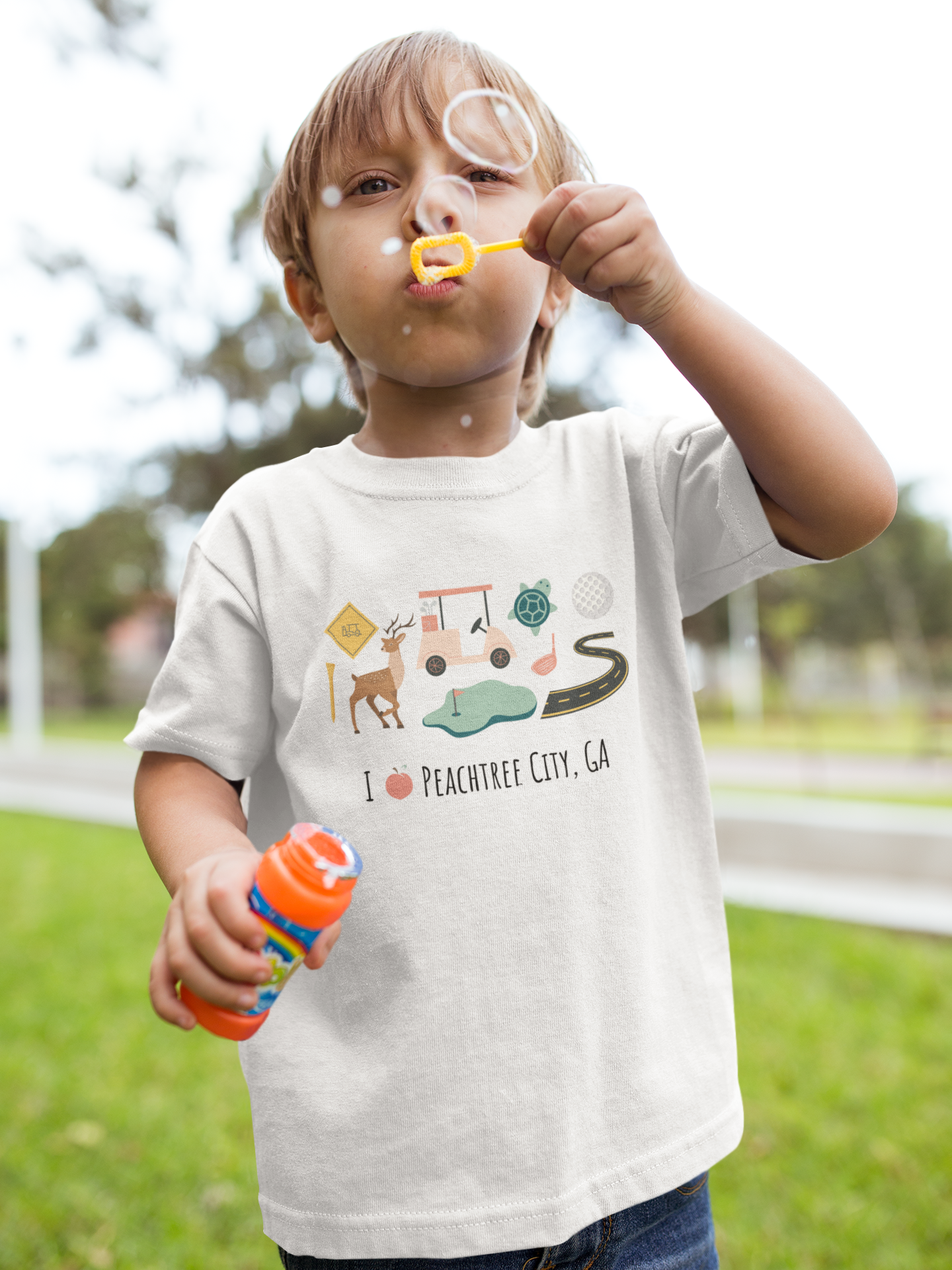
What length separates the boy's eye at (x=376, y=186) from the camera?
75cm

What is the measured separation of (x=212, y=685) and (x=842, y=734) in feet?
33.8

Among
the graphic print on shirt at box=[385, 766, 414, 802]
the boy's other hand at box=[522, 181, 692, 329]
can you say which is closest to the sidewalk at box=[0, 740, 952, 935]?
the graphic print on shirt at box=[385, 766, 414, 802]

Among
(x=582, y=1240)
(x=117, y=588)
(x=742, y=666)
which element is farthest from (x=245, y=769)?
(x=742, y=666)

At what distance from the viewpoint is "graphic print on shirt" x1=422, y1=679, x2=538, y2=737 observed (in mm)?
746

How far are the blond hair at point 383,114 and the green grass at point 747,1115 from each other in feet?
5.18

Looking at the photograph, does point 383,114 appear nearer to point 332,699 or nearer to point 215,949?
point 332,699

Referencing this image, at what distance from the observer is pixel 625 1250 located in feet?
2.46

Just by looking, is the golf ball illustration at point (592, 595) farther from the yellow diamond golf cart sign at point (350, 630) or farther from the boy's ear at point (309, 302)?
the boy's ear at point (309, 302)

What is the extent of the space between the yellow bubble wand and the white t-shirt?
0.15 m

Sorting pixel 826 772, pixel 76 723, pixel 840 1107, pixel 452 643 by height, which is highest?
pixel 452 643

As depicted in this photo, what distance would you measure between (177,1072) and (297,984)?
1.86 m

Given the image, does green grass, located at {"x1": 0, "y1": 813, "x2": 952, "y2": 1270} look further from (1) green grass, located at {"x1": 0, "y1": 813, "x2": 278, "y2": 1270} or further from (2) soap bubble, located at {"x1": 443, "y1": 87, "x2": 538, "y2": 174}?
(2) soap bubble, located at {"x1": 443, "y1": 87, "x2": 538, "y2": 174}

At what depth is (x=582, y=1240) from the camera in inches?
28.5

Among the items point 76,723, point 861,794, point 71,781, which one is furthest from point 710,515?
point 76,723
